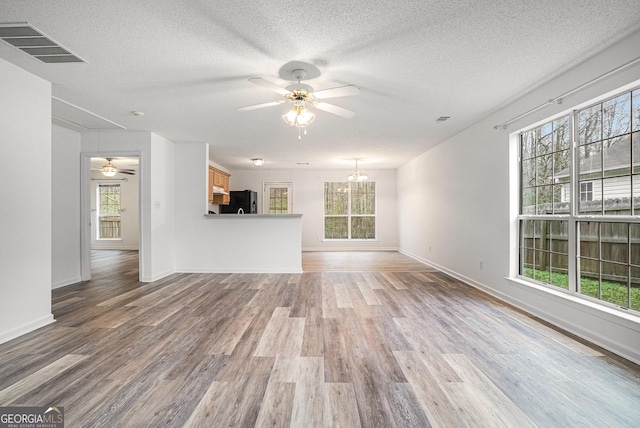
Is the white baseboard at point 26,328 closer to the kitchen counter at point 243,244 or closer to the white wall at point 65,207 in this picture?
the white wall at point 65,207

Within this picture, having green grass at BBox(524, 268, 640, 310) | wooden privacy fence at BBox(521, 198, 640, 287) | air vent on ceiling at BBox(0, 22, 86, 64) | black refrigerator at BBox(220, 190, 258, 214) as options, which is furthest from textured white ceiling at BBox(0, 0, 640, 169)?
black refrigerator at BBox(220, 190, 258, 214)

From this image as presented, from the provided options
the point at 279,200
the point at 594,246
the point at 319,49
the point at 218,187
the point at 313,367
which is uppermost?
the point at 319,49

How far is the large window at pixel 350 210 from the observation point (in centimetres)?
905

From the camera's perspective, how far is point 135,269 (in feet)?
19.5

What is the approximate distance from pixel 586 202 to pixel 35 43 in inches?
193

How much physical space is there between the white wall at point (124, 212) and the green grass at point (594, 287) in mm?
9915

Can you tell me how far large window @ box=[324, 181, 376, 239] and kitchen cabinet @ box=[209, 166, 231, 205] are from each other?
3.00 m

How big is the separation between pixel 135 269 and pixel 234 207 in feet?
9.10

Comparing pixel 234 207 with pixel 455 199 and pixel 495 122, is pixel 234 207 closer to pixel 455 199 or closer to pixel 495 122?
pixel 455 199

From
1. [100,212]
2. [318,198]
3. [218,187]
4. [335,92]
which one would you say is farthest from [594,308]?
[100,212]

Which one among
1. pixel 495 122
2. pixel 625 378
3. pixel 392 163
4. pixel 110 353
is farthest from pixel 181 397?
pixel 392 163

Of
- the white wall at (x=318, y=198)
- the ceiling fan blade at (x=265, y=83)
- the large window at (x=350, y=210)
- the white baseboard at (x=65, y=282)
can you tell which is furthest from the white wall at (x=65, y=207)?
the large window at (x=350, y=210)

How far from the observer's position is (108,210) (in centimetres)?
927

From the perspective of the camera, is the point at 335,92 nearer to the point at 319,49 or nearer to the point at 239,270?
the point at 319,49
